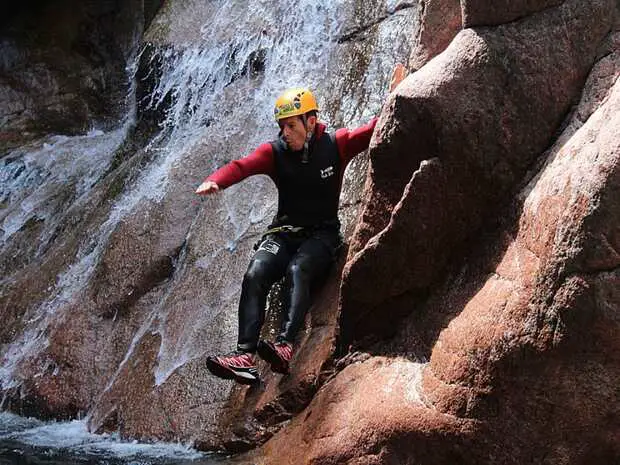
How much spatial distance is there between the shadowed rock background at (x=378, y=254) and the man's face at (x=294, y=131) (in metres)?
0.76

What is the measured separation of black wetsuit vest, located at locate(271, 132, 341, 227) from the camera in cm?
631

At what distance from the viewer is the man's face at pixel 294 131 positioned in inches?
245

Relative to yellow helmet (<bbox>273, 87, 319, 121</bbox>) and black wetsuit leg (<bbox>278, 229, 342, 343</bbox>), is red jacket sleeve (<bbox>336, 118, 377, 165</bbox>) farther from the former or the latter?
black wetsuit leg (<bbox>278, 229, 342, 343</bbox>)

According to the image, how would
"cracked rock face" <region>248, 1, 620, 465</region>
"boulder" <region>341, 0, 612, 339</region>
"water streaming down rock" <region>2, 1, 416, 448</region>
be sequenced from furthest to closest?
"water streaming down rock" <region>2, 1, 416, 448</region> → "boulder" <region>341, 0, 612, 339</region> → "cracked rock face" <region>248, 1, 620, 465</region>

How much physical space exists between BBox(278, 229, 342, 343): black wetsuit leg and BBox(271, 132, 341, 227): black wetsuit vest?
0.52ft

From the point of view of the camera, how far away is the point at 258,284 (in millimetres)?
6078

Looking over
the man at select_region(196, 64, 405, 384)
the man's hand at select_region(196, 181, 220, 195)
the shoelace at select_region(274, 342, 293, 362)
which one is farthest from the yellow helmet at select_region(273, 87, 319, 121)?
the shoelace at select_region(274, 342, 293, 362)

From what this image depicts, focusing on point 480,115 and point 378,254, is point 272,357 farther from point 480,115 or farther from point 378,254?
point 480,115

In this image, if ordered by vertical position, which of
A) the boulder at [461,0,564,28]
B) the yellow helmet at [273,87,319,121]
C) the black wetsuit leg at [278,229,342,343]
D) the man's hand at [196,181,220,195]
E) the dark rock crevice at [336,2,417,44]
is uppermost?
the dark rock crevice at [336,2,417,44]

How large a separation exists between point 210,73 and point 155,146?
1.09 metres

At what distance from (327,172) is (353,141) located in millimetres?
297

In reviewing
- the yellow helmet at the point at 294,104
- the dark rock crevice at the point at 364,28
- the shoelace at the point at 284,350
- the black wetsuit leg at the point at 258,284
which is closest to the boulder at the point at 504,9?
the yellow helmet at the point at 294,104

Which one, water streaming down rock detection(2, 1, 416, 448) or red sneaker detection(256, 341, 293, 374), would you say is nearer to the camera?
red sneaker detection(256, 341, 293, 374)

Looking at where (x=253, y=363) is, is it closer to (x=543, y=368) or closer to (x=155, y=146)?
(x=543, y=368)
